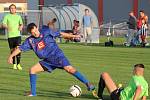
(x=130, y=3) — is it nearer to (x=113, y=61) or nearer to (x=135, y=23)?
(x=135, y=23)

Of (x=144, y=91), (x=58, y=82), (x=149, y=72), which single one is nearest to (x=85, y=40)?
(x=149, y=72)

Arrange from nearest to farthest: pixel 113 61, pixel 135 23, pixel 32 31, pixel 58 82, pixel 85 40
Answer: pixel 32 31, pixel 58 82, pixel 113 61, pixel 135 23, pixel 85 40

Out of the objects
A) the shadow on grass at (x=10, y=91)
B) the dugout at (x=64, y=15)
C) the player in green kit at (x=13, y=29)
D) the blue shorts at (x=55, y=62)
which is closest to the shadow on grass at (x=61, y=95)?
the shadow on grass at (x=10, y=91)

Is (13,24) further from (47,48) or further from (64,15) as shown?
(64,15)

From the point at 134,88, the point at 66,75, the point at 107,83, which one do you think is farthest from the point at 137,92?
the point at 66,75

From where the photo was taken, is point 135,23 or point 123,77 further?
point 135,23

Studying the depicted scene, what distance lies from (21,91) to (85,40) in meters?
21.7

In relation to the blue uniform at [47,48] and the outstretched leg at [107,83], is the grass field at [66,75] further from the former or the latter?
the blue uniform at [47,48]

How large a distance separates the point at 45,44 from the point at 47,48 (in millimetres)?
102

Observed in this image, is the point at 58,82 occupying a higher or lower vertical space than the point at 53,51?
lower

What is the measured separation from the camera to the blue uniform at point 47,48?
40.7 feet

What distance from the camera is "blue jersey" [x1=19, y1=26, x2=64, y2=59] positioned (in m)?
12.4

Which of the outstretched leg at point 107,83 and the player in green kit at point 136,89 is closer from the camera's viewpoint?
the player in green kit at point 136,89

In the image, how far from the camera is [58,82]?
1503 cm
